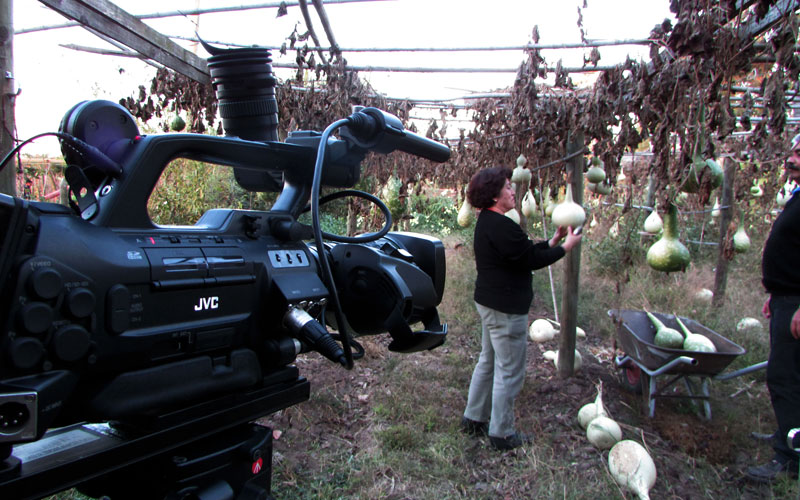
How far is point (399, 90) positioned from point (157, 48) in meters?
2.74

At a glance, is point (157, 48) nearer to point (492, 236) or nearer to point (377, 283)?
point (492, 236)

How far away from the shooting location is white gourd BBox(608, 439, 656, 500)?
8.49 feet

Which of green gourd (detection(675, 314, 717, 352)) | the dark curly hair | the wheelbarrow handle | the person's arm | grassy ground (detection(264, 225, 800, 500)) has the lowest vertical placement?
grassy ground (detection(264, 225, 800, 500))

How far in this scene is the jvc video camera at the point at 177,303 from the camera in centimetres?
76

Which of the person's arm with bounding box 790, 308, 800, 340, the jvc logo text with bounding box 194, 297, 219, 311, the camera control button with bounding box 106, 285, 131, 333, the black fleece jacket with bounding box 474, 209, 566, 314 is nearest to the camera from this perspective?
the camera control button with bounding box 106, 285, 131, 333

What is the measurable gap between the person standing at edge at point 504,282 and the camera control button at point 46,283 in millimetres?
2553

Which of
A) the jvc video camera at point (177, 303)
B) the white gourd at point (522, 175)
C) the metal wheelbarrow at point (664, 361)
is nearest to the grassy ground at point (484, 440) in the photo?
the metal wheelbarrow at point (664, 361)

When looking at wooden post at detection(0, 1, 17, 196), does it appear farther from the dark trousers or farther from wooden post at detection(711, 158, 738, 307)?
wooden post at detection(711, 158, 738, 307)

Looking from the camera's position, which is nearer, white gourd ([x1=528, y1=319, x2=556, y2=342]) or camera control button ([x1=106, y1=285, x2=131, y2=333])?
camera control button ([x1=106, y1=285, x2=131, y2=333])

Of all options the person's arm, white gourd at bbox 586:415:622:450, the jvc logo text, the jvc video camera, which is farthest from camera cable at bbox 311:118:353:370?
the person's arm

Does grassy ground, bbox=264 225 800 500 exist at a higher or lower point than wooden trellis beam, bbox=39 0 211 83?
lower

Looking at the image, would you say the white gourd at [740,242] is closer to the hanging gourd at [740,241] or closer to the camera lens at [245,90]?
the hanging gourd at [740,241]

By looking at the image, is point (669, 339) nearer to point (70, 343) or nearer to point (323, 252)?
point (323, 252)

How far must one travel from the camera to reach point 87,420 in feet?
2.82
